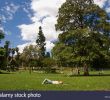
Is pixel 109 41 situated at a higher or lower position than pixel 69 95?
higher

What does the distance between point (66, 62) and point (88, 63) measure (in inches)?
160

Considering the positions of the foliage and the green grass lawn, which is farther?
the foliage

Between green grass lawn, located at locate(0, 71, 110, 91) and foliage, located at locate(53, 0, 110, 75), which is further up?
foliage, located at locate(53, 0, 110, 75)

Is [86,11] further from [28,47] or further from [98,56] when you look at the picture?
[28,47]

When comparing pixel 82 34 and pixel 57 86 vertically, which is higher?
pixel 82 34

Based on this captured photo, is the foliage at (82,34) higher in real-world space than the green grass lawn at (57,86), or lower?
higher

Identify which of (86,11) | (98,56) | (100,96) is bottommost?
(100,96)

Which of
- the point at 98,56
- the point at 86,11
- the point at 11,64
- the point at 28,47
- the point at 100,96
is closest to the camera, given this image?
the point at 100,96

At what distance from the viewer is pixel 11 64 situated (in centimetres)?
13288

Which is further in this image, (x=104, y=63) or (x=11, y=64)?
(x=11, y=64)

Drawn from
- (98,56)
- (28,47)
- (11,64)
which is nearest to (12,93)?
(98,56)

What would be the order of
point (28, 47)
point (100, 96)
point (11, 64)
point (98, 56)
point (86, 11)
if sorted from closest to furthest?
point (100, 96) < point (98, 56) < point (86, 11) < point (28, 47) < point (11, 64)

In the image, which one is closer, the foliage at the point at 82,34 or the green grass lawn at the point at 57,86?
the green grass lawn at the point at 57,86

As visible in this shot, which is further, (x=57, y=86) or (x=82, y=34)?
(x=82, y=34)
